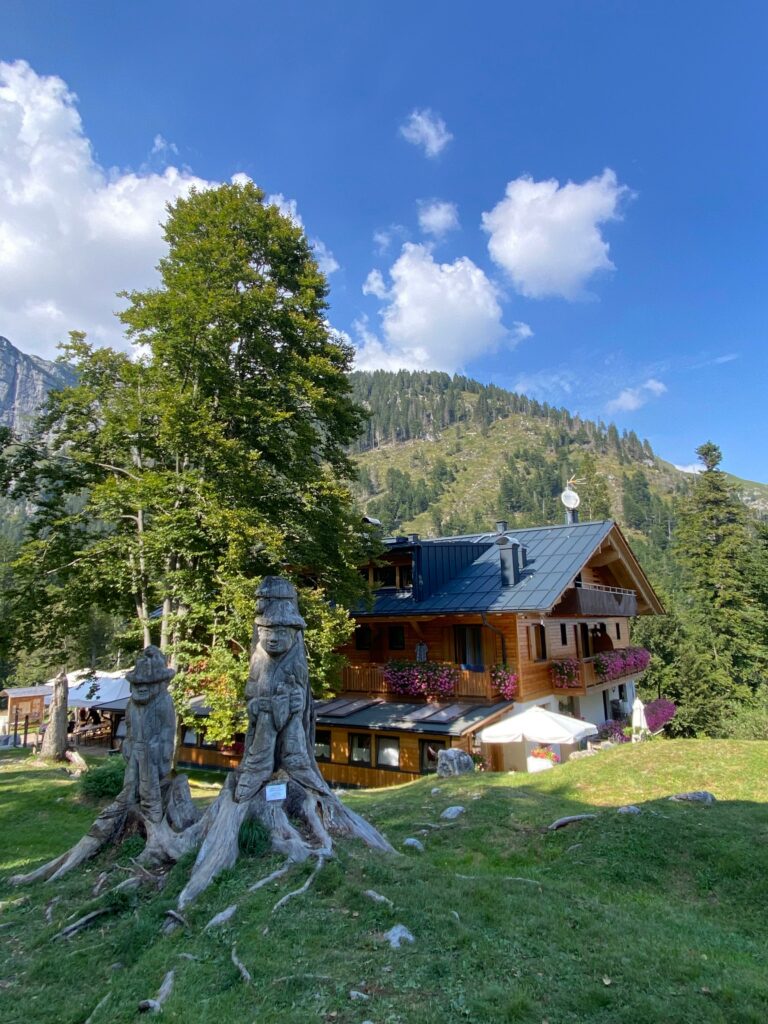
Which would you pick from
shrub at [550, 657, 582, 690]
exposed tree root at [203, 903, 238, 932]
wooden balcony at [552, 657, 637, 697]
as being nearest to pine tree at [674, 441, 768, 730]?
wooden balcony at [552, 657, 637, 697]

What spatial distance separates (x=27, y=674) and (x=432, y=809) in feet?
196

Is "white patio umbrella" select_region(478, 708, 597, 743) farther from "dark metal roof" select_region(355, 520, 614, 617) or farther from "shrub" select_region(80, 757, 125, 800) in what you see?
"shrub" select_region(80, 757, 125, 800)

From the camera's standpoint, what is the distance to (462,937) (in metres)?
5.16

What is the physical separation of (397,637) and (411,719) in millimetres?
4857

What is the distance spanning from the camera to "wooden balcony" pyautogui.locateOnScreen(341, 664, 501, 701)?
20312 millimetres

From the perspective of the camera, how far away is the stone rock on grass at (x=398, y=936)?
5.11 metres

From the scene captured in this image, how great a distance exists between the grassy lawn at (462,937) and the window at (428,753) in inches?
387

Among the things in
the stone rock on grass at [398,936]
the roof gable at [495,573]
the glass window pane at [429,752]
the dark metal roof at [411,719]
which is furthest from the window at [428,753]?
the stone rock on grass at [398,936]

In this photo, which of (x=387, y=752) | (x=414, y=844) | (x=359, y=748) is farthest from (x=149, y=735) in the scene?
(x=359, y=748)

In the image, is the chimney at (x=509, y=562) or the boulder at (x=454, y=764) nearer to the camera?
the boulder at (x=454, y=764)

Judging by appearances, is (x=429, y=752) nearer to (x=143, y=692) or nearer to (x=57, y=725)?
(x=143, y=692)

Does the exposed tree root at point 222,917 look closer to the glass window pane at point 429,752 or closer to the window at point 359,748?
the glass window pane at point 429,752

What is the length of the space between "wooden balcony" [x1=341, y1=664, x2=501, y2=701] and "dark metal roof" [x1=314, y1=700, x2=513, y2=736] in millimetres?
463

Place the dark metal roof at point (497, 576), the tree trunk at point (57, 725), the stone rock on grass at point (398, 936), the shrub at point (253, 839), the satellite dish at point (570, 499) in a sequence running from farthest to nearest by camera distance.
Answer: the satellite dish at point (570, 499) → the dark metal roof at point (497, 576) → the tree trunk at point (57, 725) → the shrub at point (253, 839) → the stone rock on grass at point (398, 936)
